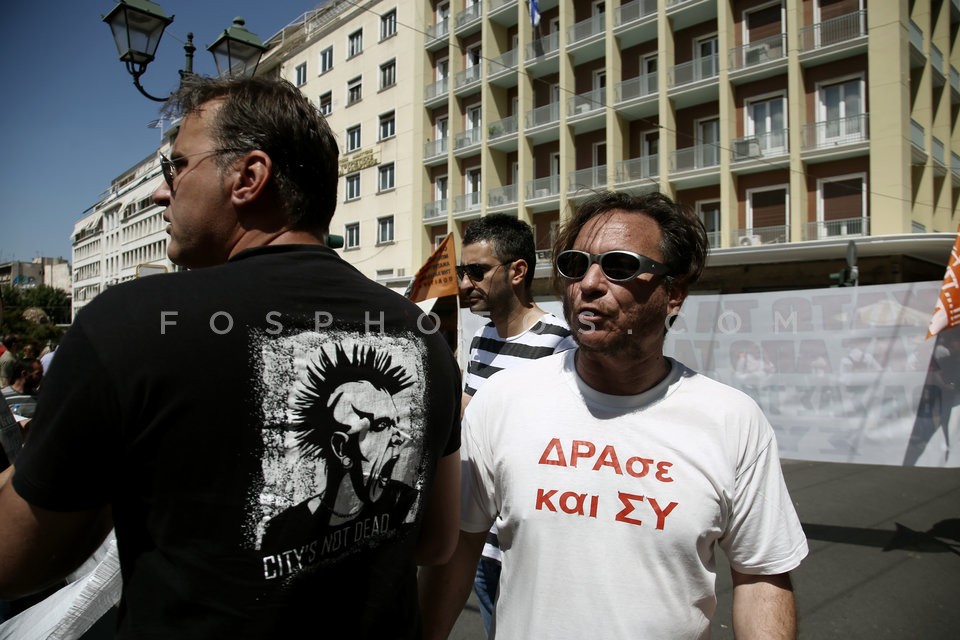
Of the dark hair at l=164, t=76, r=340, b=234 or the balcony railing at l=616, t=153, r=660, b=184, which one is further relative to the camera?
the balcony railing at l=616, t=153, r=660, b=184

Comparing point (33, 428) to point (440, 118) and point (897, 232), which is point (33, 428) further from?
point (440, 118)

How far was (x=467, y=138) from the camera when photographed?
28.9 metres

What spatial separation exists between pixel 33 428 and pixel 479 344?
9.35 feet

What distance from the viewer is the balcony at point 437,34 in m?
29.9

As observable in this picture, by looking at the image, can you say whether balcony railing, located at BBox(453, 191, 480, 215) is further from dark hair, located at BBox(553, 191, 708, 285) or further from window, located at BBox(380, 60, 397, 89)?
dark hair, located at BBox(553, 191, 708, 285)

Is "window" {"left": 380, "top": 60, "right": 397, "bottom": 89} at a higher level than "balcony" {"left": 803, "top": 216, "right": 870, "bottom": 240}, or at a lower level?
higher

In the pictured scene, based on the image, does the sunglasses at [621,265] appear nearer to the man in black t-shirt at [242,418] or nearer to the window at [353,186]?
the man in black t-shirt at [242,418]

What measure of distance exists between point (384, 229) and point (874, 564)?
28.6 metres

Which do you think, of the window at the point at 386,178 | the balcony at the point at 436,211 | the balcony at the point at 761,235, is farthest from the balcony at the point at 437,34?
the balcony at the point at 761,235

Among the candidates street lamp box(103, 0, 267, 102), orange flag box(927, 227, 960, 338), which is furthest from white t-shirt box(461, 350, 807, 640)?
street lamp box(103, 0, 267, 102)

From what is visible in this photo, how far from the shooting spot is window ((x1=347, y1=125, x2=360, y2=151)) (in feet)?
111

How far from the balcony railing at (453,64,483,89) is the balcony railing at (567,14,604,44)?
4.62 m

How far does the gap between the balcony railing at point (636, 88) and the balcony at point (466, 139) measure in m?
6.84

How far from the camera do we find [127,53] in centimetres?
661
